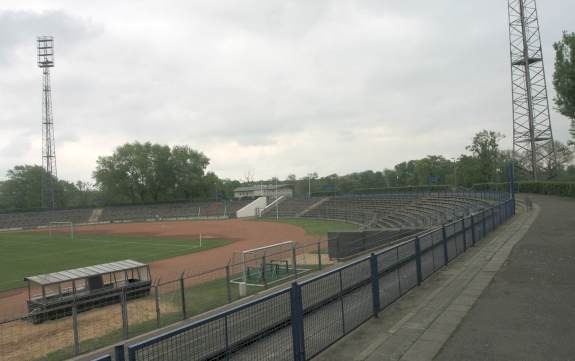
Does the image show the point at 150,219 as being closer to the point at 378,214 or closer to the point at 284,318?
the point at 378,214

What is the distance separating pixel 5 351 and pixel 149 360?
412 inches

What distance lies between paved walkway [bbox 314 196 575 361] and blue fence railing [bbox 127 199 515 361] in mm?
347

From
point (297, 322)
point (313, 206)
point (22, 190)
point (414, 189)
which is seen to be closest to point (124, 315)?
point (297, 322)

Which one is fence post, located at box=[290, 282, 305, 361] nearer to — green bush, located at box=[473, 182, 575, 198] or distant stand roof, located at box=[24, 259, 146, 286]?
distant stand roof, located at box=[24, 259, 146, 286]

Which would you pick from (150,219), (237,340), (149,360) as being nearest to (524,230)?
(237,340)

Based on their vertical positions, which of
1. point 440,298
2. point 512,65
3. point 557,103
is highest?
point 512,65

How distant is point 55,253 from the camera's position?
37062 mm

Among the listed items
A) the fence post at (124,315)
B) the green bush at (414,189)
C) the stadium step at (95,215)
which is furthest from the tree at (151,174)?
the fence post at (124,315)

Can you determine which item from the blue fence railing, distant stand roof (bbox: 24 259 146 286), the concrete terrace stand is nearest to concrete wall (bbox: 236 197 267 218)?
the concrete terrace stand

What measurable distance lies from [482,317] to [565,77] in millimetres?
26724

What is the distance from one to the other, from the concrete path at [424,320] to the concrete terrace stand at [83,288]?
10124 millimetres

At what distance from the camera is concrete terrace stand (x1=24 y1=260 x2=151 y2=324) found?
15.9m

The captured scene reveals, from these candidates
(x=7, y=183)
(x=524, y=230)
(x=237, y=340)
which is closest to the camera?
(x=237, y=340)

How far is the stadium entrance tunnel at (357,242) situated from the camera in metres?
24.1
